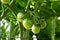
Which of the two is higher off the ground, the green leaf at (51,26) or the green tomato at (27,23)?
the green tomato at (27,23)

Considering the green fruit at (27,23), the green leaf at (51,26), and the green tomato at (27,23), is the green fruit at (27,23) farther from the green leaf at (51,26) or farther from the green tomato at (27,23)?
the green leaf at (51,26)

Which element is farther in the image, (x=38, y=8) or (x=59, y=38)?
(x=59, y=38)

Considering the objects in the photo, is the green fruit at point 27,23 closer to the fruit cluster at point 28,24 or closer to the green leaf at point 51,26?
the fruit cluster at point 28,24

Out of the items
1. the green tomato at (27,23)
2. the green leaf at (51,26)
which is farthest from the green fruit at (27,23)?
the green leaf at (51,26)

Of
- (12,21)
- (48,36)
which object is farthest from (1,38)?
(48,36)

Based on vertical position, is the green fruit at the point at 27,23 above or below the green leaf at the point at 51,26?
above

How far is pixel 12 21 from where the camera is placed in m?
0.61

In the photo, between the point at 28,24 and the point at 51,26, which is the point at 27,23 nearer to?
the point at 28,24

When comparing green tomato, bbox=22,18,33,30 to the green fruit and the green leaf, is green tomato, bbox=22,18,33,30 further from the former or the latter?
the green leaf

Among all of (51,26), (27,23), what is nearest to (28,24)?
(27,23)

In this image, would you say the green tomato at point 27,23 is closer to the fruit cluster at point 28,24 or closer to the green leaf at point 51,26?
the fruit cluster at point 28,24

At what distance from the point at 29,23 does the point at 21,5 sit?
164 mm

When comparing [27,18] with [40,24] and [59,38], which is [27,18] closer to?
[40,24]

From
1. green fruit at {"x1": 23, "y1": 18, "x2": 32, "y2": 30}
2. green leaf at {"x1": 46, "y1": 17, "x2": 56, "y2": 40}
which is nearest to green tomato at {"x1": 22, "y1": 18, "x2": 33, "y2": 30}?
green fruit at {"x1": 23, "y1": 18, "x2": 32, "y2": 30}
